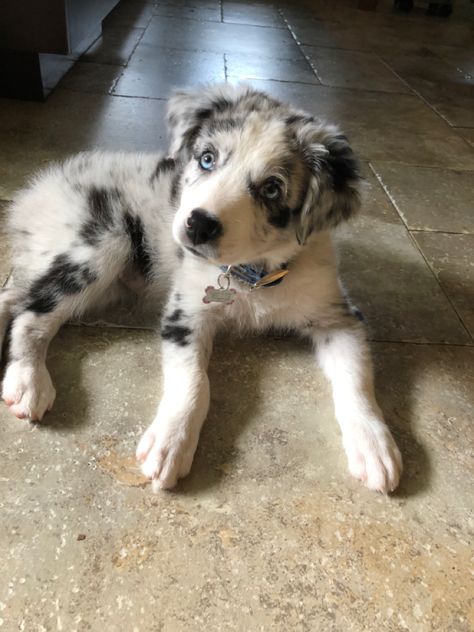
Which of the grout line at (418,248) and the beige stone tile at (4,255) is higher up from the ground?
the beige stone tile at (4,255)

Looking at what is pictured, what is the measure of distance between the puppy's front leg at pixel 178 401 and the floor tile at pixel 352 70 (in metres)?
4.26

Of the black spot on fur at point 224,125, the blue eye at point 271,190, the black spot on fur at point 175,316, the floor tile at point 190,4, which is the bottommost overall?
the floor tile at point 190,4

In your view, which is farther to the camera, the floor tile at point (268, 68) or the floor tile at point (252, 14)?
the floor tile at point (252, 14)

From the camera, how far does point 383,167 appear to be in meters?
3.91

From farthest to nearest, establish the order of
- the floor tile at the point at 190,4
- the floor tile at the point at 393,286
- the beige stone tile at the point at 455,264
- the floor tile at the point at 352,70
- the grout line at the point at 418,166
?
the floor tile at the point at 190,4 < the floor tile at the point at 352,70 < the grout line at the point at 418,166 < the beige stone tile at the point at 455,264 < the floor tile at the point at 393,286

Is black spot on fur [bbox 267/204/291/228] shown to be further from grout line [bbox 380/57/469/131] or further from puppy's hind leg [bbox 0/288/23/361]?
grout line [bbox 380/57/469/131]

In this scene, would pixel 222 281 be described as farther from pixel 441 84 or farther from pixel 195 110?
pixel 441 84

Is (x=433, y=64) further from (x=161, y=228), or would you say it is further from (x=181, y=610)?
(x=181, y=610)

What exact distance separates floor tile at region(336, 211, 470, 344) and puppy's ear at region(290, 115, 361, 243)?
29.3 inches

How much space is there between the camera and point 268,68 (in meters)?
5.76

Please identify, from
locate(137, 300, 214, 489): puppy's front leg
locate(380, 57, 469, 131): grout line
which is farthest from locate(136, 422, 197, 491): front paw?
locate(380, 57, 469, 131): grout line

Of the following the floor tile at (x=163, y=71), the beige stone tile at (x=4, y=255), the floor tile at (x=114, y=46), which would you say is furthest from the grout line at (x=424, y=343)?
the floor tile at (x=114, y=46)

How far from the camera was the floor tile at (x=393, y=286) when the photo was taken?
2.48m

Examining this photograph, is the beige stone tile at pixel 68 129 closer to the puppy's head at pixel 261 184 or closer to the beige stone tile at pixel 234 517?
the puppy's head at pixel 261 184
